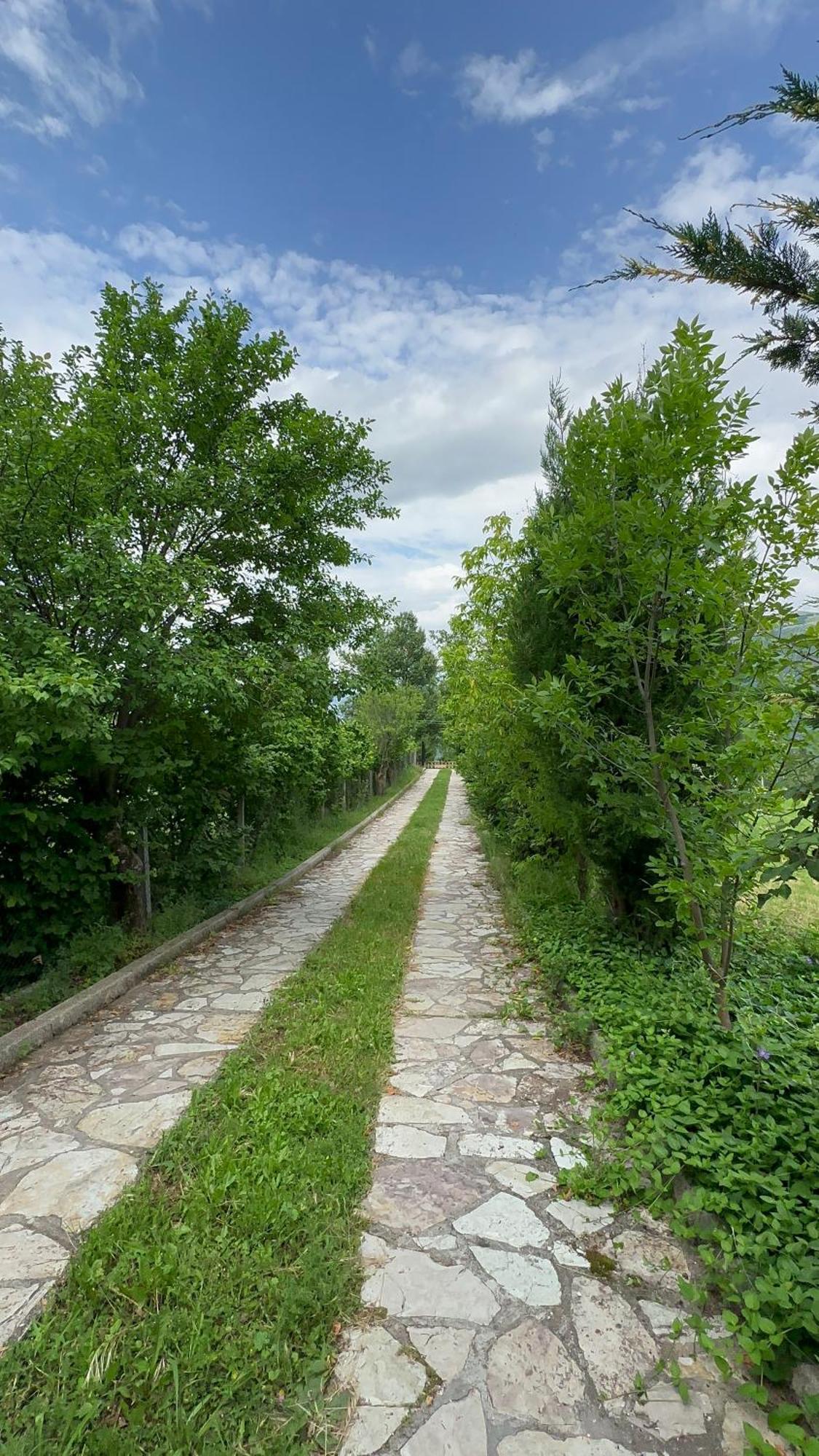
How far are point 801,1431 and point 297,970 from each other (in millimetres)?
3890

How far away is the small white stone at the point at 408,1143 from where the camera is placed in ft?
8.43

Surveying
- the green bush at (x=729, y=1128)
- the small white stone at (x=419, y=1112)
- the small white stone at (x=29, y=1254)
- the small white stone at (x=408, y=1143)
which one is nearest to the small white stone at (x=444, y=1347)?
the green bush at (x=729, y=1128)

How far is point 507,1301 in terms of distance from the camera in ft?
6.03

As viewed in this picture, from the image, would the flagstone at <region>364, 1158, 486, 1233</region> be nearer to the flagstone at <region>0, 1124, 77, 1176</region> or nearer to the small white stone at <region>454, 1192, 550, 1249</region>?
the small white stone at <region>454, 1192, 550, 1249</region>

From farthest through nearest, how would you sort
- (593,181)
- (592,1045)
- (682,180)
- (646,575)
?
1. (593,181)
2. (592,1045)
3. (646,575)
4. (682,180)

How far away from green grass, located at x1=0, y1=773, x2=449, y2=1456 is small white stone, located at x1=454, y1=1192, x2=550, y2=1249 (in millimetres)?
429

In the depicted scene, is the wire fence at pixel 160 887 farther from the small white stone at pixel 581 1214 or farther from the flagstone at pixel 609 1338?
the flagstone at pixel 609 1338

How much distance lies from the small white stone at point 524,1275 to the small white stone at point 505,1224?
6cm

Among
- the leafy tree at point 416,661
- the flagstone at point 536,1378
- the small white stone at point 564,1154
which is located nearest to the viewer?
the flagstone at point 536,1378

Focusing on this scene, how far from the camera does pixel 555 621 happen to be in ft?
15.8

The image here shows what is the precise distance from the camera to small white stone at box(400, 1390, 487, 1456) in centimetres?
141

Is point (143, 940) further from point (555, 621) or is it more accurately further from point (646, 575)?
point (646, 575)

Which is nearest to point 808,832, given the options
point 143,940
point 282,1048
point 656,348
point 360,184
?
point 656,348

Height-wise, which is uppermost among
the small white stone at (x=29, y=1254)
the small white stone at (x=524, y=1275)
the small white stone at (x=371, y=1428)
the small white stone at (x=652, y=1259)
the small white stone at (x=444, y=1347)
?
the small white stone at (x=29, y=1254)
